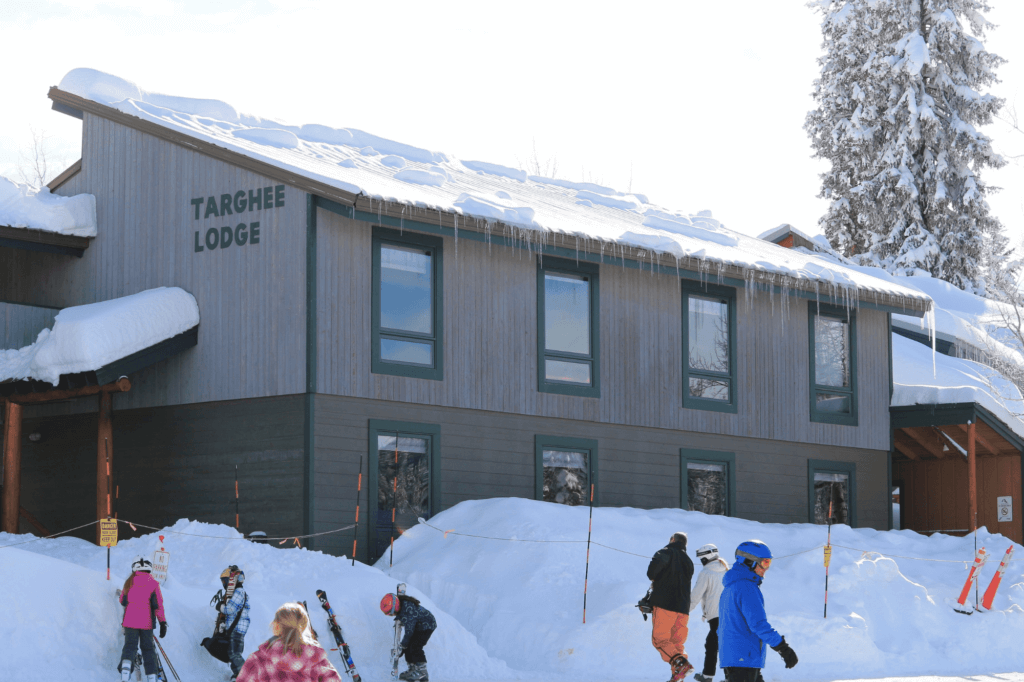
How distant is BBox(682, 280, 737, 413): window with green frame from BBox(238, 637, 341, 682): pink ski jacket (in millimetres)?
15058

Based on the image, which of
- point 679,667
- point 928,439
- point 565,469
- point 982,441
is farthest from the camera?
point 928,439

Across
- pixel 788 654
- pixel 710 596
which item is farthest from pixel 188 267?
pixel 788 654

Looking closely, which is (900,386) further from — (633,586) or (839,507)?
(633,586)

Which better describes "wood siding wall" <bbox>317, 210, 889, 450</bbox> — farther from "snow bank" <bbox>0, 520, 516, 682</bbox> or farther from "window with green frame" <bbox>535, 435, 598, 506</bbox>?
"snow bank" <bbox>0, 520, 516, 682</bbox>

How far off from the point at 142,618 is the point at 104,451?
6.63 metres

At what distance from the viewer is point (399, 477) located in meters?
17.8

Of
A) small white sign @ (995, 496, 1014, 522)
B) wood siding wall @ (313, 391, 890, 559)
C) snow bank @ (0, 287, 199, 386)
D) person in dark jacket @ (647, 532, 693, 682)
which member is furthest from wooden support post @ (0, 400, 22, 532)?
small white sign @ (995, 496, 1014, 522)

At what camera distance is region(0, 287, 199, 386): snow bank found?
16641 mm

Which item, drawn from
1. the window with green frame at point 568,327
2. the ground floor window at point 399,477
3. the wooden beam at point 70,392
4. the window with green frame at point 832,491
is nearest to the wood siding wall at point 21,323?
the wooden beam at point 70,392

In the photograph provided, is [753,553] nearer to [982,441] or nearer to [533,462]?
[533,462]

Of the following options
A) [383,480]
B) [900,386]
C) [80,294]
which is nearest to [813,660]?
[383,480]

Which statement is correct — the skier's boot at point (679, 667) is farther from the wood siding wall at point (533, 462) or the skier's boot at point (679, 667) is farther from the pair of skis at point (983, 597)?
the pair of skis at point (983, 597)

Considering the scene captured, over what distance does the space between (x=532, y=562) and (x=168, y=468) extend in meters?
5.94

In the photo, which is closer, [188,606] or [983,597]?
[188,606]
